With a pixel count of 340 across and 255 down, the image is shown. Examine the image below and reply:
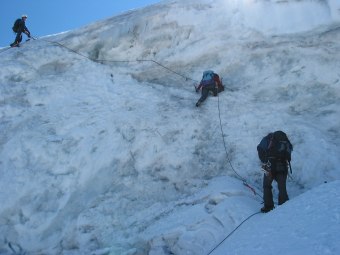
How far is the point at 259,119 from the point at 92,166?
4.56m

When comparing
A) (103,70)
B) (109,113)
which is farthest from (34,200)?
(103,70)

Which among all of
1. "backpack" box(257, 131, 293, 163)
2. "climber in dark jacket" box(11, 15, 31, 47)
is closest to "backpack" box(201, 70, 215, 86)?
"backpack" box(257, 131, 293, 163)

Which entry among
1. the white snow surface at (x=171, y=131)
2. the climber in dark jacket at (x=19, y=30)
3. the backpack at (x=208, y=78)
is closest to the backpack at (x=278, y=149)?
the white snow surface at (x=171, y=131)

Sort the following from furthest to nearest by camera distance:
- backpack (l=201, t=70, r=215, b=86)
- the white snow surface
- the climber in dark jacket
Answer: the climber in dark jacket, backpack (l=201, t=70, r=215, b=86), the white snow surface

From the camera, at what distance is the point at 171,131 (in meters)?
12.3

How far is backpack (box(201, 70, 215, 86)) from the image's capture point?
13.3 meters

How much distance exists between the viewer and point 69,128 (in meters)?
12.9

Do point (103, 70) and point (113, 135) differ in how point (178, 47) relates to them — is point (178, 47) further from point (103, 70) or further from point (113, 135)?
point (113, 135)

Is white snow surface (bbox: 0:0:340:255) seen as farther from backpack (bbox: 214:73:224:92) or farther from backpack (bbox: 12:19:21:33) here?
backpack (bbox: 12:19:21:33)

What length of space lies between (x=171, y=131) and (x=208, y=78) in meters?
2.17

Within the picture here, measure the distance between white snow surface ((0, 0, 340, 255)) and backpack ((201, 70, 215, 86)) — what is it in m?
0.50

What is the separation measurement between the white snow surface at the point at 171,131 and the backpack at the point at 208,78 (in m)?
0.50

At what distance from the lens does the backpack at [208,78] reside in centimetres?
1334

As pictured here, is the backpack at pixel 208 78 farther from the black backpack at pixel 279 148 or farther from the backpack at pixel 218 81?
the black backpack at pixel 279 148
